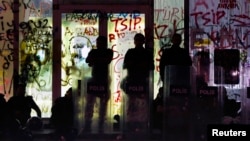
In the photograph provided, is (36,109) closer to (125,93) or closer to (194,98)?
(125,93)

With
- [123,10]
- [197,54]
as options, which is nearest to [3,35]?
[123,10]

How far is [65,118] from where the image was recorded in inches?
327

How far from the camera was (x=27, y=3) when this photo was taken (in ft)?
28.8

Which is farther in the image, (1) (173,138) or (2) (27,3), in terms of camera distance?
(2) (27,3)

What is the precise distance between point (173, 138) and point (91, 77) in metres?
1.32

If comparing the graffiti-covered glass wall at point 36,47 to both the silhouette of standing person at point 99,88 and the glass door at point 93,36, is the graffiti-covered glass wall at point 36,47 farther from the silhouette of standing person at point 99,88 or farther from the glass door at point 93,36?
the silhouette of standing person at point 99,88

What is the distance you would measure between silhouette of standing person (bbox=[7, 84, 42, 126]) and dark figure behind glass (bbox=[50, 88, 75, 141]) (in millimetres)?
256

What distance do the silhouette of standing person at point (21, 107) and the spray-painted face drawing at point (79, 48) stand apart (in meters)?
0.84

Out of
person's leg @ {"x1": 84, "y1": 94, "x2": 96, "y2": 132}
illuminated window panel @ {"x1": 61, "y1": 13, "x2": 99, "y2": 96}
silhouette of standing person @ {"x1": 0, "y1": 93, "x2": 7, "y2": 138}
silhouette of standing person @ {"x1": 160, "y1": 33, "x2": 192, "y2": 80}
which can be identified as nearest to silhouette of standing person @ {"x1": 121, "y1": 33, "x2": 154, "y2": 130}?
silhouette of standing person @ {"x1": 160, "y1": 33, "x2": 192, "y2": 80}

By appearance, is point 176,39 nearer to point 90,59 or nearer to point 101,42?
point 101,42

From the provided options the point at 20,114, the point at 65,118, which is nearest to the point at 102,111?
the point at 65,118

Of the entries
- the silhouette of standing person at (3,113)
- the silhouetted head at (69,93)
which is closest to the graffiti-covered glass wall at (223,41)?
the silhouetted head at (69,93)

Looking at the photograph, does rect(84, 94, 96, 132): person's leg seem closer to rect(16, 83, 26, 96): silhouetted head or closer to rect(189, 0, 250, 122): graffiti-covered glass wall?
rect(16, 83, 26, 96): silhouetted head

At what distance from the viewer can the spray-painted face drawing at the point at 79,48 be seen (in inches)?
344
